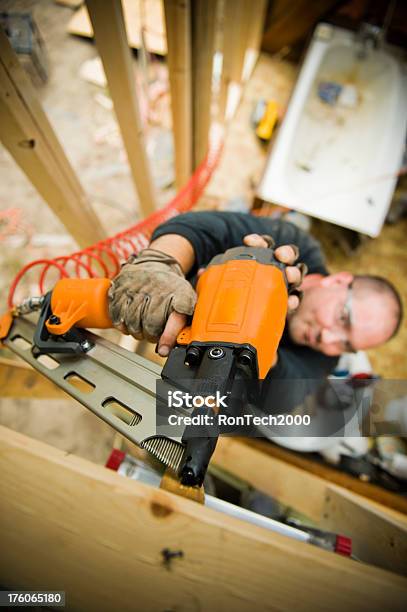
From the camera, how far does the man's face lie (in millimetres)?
1135

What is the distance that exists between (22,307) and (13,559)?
1.45 feet

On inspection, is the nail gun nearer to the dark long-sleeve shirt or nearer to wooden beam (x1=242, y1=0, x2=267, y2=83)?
the dark long-sleeve shirt

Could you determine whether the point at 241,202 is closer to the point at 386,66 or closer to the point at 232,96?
the point at 232,96

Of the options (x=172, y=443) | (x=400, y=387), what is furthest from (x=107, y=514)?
(x=400, y=387)

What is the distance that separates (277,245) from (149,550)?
A: 0.90 meters

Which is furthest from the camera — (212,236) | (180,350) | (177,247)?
(212,236)

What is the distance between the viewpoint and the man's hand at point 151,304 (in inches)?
25.2

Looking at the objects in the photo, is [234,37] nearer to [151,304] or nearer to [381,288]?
[381,288]

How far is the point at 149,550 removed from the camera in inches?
17.4

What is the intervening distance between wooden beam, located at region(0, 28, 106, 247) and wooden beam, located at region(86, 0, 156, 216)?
0.23 meters

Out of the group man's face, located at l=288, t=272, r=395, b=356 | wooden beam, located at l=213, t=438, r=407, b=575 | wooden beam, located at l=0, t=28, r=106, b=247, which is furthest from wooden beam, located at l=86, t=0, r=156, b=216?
wooden beam, located at l=213, t=438, r=407, b=575

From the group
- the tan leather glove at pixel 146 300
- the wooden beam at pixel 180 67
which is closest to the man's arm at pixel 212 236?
the tan leather glove at pixel 146 300

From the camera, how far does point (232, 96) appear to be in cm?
220

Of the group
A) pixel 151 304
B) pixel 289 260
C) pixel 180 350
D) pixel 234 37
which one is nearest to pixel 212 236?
pixel 289 260
